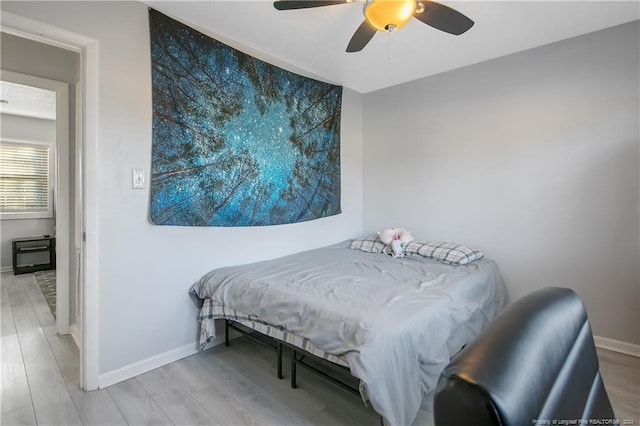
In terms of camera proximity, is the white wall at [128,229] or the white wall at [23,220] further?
the white wall at [23,220]

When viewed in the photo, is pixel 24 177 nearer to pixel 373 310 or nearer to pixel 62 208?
pixel 62 208

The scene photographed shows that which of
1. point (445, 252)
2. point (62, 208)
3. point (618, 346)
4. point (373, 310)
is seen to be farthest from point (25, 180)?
point (618, 346)

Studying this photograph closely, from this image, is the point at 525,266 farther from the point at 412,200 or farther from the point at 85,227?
the point at 85,227

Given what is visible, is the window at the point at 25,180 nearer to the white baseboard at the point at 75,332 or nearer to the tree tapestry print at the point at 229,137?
the white baseboard at the point at 75,332

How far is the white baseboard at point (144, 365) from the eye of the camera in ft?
6.42

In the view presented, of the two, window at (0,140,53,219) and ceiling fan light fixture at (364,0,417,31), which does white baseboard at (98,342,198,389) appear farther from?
window at (0,140,53,219)

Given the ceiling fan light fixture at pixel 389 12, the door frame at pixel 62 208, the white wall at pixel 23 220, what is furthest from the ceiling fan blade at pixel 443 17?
the white wall at pixel 23 220

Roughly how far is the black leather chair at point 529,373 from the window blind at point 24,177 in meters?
6.63

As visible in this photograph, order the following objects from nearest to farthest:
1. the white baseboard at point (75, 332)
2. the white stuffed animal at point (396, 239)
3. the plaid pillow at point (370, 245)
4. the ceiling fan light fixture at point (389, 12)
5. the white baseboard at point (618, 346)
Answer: the ceiling fan light fixture at point (389, 12)
the white baseboard at point (618, 346)
the white baseboard at point (75, 332)
the white stuffed animal at point (396, 239)
the plaid pillow at point (370, 245)

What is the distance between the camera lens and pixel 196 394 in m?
1.89

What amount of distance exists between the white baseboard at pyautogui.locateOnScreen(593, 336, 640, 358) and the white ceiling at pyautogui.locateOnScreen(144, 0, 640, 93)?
235 centimetres

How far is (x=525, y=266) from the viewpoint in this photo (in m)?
2.78

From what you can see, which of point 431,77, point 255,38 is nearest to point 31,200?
point 255,38

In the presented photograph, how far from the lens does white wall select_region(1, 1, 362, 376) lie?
6.25ft
